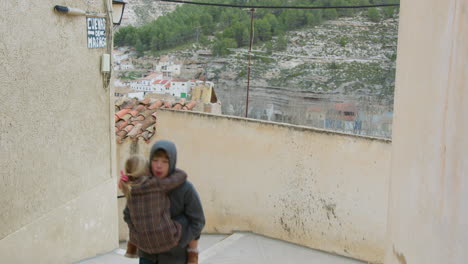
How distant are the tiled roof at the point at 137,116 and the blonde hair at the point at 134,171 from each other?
5160 mm

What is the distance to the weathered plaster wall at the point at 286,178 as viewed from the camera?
6586 mm

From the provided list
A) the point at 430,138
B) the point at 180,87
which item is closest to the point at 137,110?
the point at 180,87

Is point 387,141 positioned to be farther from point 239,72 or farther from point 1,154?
point 239,72

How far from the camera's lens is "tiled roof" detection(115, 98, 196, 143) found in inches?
323

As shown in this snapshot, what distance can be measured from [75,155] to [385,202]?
12.5 feet

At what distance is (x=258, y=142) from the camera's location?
743 centimetres

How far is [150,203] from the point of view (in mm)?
3020

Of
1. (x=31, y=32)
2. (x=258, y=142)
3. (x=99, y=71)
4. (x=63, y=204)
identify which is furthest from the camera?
(x=258, y=142)

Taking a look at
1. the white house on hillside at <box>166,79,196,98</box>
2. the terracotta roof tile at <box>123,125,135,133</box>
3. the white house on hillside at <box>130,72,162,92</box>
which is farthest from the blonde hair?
the white house on hillside at <box>130,72,162,92</box>

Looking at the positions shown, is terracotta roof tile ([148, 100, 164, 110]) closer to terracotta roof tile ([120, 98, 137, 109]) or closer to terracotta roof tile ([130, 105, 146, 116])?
terracotta roof tile ([130, 105, 146, 116])

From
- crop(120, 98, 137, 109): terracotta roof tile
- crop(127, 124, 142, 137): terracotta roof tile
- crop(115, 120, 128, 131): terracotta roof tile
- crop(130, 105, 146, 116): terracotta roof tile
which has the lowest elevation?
crop(127, 124, 142, 137): terracotta roof tile

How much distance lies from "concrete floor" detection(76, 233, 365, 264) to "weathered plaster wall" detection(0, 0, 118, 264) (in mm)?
706

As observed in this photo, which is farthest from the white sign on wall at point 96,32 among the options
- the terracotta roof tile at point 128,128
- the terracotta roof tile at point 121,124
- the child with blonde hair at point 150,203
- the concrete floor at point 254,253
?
the child with blonde hair at point 150,203

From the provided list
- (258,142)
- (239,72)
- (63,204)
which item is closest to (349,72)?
(239,72)
